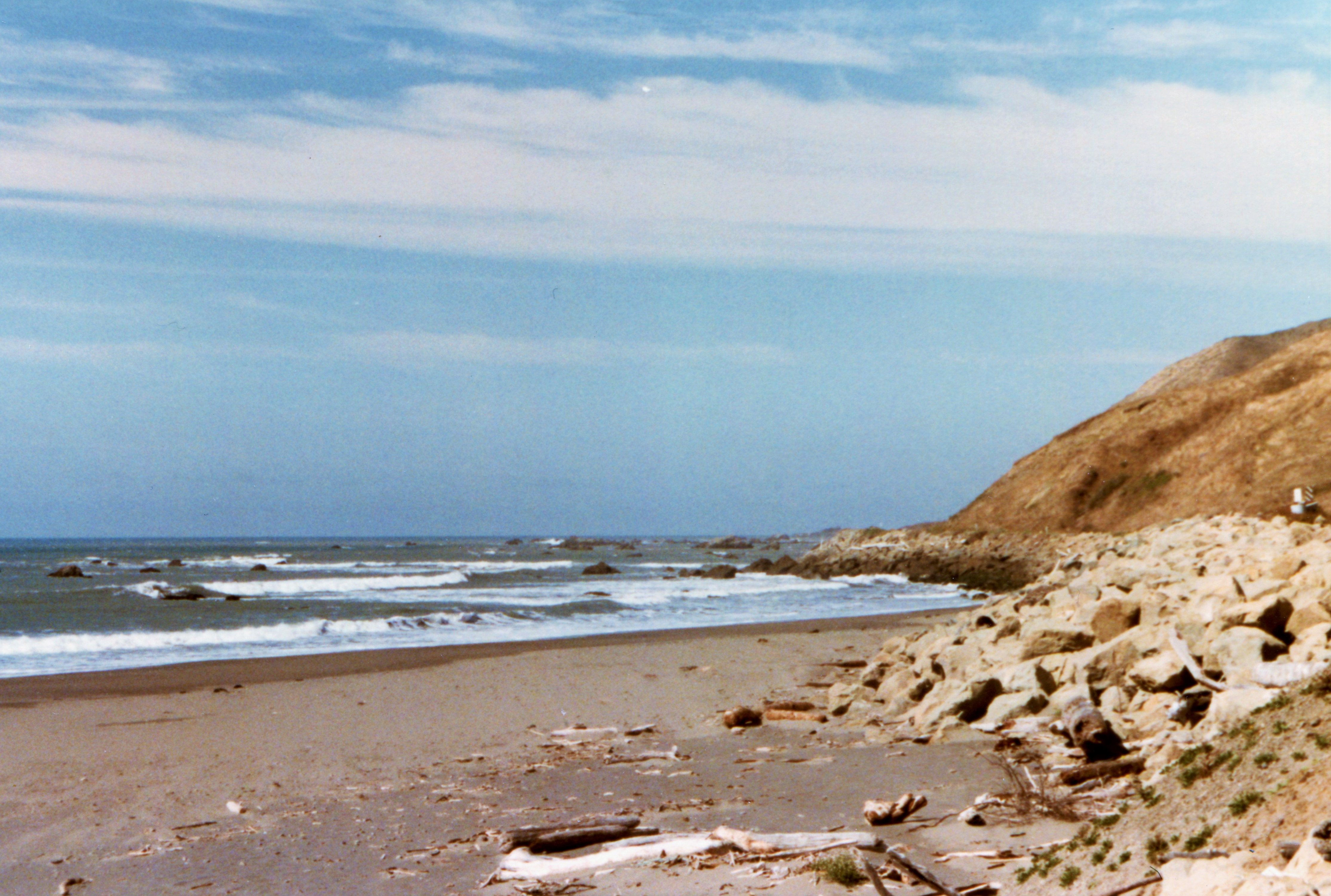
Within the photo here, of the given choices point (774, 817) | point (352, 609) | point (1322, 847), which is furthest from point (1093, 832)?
point (352, 609)

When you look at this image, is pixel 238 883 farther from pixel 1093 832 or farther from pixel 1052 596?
pixel 1052 596

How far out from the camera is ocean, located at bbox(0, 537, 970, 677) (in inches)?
792

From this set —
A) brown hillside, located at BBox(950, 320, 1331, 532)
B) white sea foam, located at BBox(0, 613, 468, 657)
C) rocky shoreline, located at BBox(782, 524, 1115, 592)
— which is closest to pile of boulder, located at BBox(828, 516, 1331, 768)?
white sea foam, located at BBox(0, 613, 468, 657)

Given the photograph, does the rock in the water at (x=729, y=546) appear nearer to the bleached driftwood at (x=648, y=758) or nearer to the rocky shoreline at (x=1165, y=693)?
the rocky shoreline at (x=1165, y=693)

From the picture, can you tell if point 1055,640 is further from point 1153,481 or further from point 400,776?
point 1153,481

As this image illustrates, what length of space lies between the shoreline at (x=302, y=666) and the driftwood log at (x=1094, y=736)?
412 inches

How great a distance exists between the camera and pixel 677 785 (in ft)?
26.7

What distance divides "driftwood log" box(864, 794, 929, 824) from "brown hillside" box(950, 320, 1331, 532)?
29362mm

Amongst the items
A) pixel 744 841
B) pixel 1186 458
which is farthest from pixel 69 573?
pixel 744 841

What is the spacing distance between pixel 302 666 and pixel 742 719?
8.65 metres

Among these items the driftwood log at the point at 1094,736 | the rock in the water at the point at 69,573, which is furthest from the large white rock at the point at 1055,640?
the rock in the water at the point at 69,573

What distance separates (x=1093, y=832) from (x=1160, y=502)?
38314 millimetres

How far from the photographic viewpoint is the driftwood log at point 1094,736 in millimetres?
7176

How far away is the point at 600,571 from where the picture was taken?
48.1 m
